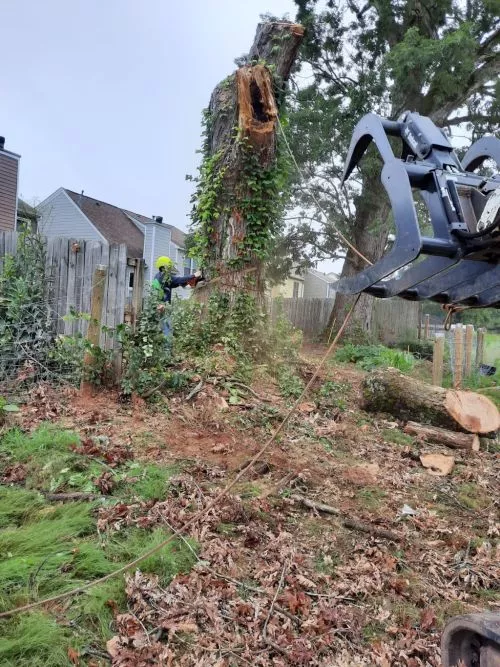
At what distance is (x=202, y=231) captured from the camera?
653 centimetres

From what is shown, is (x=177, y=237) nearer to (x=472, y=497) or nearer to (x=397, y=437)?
(x=397, y=437)

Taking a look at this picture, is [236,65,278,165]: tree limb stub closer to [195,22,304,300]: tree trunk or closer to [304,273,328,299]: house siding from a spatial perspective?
[195,22,304,300]: tree trunk

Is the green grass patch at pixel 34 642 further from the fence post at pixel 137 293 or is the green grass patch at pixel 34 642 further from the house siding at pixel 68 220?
the house siding at pixel 68 220

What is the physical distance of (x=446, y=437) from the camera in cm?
550

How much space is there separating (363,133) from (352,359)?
30.9 ft

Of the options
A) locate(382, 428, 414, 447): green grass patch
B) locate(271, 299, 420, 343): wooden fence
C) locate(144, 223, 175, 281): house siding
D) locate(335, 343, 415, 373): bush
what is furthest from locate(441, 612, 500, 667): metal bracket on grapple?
locate(144, 223, 175, 281): house siding

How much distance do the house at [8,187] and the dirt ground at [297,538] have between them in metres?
12.3

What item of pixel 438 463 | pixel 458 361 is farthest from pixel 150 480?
pixel 458 361

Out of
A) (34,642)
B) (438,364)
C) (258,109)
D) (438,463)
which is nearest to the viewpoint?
(34,642)

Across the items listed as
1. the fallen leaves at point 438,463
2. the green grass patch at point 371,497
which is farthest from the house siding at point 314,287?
the green grass patch at point 371,497

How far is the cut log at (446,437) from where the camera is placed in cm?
544

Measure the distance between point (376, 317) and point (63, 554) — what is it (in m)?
16.4


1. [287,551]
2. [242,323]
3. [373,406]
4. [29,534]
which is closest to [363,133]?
[287,551]

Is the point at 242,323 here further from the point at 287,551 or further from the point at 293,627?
the point at 293,627
